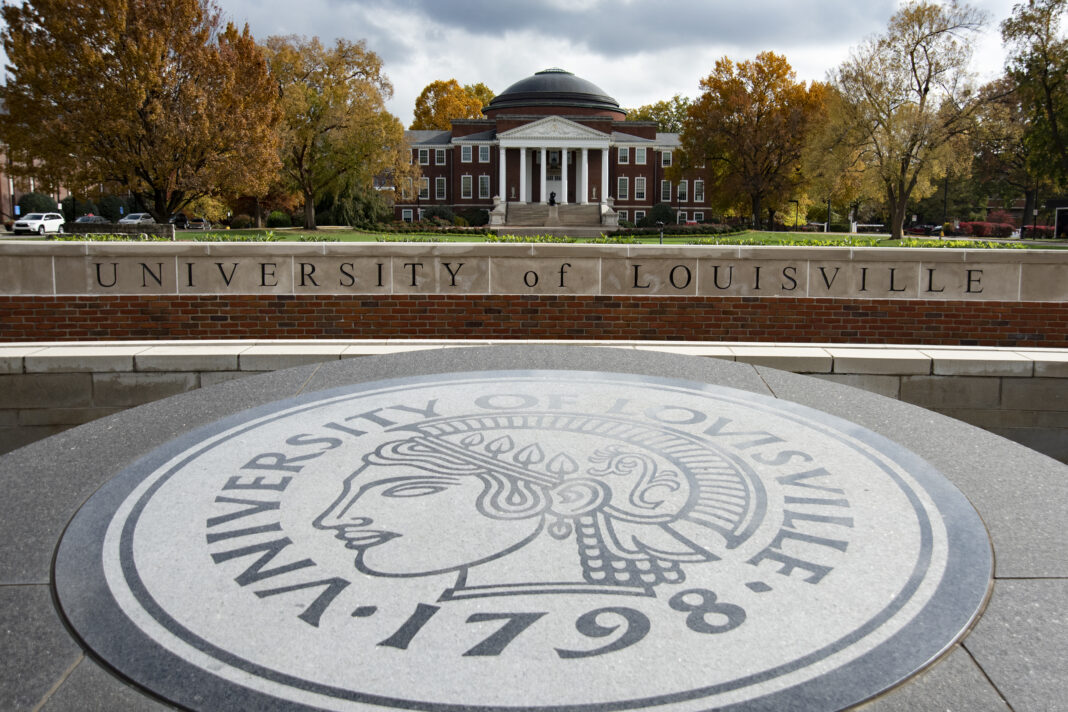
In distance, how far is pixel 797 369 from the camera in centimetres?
688

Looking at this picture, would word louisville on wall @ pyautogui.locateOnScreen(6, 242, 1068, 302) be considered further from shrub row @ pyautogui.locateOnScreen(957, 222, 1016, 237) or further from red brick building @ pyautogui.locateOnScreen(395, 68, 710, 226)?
shrub row @ pyautogui.locateOnScreen(957, 222, 1016, 237)

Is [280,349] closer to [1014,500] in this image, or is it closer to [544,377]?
[544,377]

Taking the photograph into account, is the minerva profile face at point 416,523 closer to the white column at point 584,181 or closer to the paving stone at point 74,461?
the paving stone at point 74,461

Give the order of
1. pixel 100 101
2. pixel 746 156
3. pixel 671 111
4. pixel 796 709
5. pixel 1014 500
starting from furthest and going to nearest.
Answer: pixel 671 111 → pixel 746 156 → pixel 100 101 → pixel 1014 500 → pixel 796 709

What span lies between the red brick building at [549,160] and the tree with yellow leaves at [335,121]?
25.4m

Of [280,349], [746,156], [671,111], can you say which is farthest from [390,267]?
[671,111]

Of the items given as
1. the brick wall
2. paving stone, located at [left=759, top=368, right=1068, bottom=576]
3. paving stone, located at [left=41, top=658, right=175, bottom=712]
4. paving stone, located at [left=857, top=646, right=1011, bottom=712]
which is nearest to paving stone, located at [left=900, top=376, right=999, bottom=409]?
the brick wall

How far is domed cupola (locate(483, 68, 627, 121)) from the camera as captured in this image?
75.4 m

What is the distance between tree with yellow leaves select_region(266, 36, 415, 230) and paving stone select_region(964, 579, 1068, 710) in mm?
44502

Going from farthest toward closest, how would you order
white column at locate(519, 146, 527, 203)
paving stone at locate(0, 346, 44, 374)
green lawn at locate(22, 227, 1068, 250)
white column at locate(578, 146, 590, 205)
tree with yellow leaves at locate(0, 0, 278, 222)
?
white column at locate(578, 146, 590, 205) < white column at locate(519, 146, 527, 203) < tree with yellow leaves at locate(0, 0, 278, 222) < green lawn at locate(22, 227, 1068, 250) < paving stone at locate(0, 346, 44, 374)

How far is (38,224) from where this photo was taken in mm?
46719

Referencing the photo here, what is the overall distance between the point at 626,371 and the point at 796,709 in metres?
3.37

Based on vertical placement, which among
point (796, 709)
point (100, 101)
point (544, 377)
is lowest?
point (796, 709)

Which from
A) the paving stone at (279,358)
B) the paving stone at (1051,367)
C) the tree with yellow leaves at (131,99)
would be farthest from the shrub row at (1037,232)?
the paving stone at (279,358)
